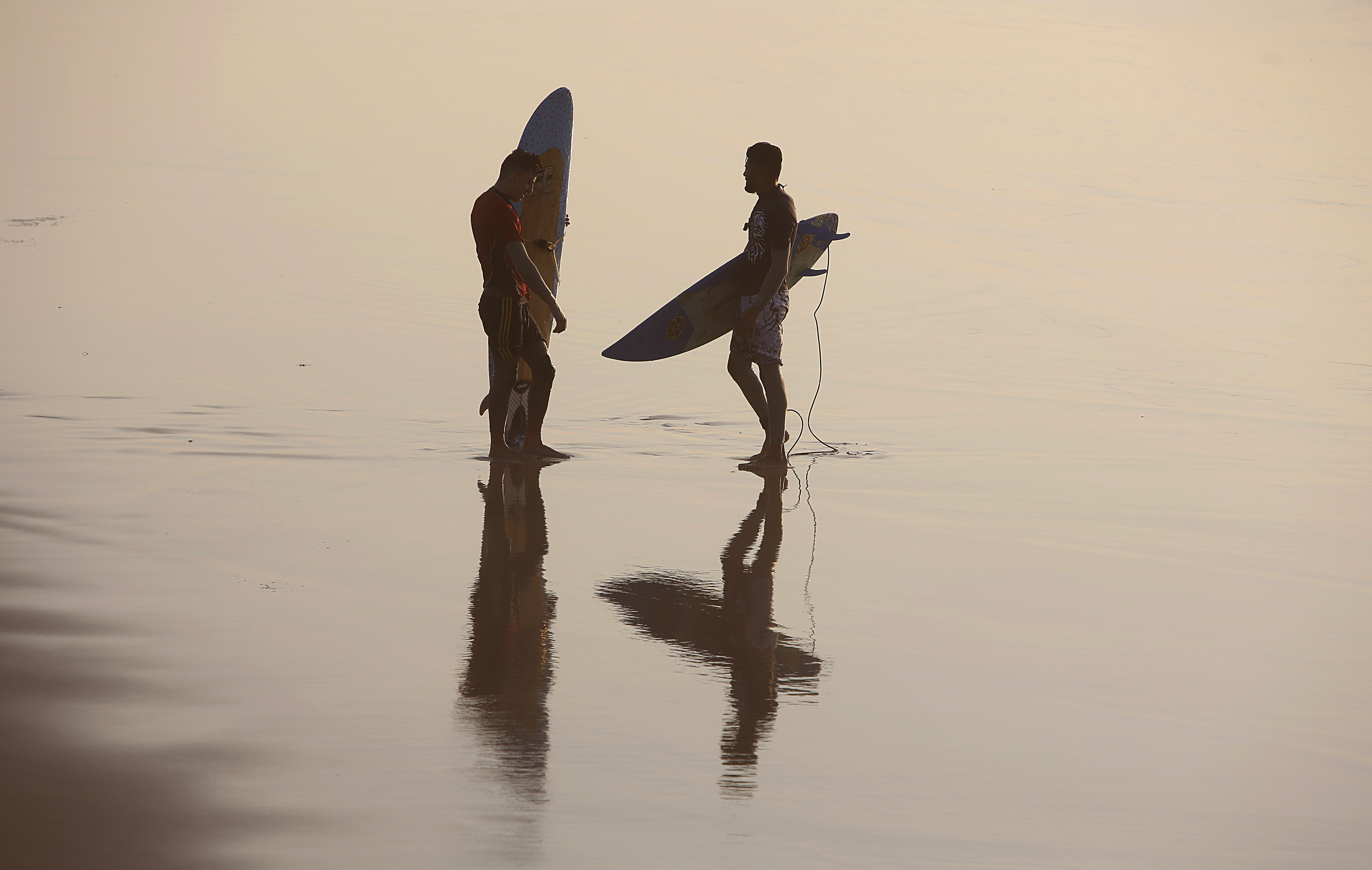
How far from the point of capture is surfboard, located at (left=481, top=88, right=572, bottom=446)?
700 cm

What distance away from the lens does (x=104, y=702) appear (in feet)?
9.09

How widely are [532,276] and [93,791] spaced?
4076 mm

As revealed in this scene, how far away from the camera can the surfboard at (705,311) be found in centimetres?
716

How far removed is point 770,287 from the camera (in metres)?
6.44

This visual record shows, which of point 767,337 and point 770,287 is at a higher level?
point 770,287

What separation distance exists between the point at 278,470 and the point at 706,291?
2487 mm

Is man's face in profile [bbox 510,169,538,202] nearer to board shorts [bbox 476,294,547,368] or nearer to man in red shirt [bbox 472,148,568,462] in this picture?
man in red shirt [bbox 472,148,568,462]

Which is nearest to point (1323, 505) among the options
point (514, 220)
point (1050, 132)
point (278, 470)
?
point (514, 220)

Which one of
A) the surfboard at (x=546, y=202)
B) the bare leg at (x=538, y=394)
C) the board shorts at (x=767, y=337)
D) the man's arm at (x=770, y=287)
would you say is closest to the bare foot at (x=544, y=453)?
the bare leg at (x=538, y=394)

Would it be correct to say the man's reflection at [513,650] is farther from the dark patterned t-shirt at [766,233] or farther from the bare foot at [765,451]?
the dark patterned t-shirt at [766,233]

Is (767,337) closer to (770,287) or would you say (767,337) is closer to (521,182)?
(770,287)

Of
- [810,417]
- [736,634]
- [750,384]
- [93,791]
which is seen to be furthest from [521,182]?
[93,791]

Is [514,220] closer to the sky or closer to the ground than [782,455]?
closer to the sky

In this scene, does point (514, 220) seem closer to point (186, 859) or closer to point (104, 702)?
point (104, 702)
